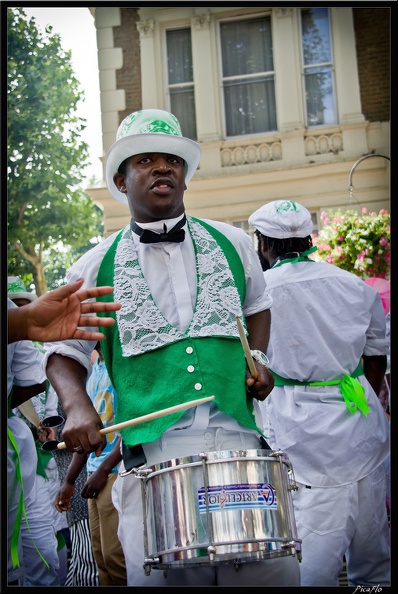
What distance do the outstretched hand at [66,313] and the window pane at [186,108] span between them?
11.2 meters

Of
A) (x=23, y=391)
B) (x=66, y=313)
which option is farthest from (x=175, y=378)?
(x=23, y=391)

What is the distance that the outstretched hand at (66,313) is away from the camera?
337 cm

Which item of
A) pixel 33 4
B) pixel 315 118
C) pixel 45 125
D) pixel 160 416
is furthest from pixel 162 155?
pixel 45 125

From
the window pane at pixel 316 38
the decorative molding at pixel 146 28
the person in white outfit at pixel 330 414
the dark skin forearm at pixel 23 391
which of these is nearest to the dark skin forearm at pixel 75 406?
the dark skin forearm at pixel 23 391

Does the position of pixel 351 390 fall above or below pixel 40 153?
below

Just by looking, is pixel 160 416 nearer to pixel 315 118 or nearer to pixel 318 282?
pixel 318 282

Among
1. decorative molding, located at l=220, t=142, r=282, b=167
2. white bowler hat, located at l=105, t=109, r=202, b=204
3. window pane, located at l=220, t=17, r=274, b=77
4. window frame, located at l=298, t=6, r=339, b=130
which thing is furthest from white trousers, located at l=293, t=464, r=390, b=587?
window pane, located at l=220, t=17, r=274, b=77

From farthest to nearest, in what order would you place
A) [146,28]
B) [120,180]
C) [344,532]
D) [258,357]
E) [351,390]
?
[146,28], [351,390], [344,532], [120,180], [258,357]

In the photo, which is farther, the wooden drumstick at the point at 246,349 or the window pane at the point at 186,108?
the window pane at the point at 186,108

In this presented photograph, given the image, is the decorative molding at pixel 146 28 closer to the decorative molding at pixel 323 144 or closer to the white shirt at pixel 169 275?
the decorative molding at pixel 323 144

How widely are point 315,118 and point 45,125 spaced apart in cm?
466

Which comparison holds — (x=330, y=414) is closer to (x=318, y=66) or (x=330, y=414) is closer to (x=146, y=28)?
(x=318, y=66)

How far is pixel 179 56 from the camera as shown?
14.4 metres

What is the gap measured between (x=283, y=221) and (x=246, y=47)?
9249mm
